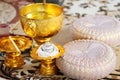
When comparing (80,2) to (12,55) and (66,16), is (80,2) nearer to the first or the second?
(66,16)

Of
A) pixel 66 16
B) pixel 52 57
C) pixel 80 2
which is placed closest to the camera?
pixel 52 57

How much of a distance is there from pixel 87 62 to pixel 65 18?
0.45 meters

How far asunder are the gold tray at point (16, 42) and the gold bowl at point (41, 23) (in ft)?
0.11

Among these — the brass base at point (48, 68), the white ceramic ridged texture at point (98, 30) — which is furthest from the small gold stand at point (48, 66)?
the white ceramic ridged texture at point (98, 30)

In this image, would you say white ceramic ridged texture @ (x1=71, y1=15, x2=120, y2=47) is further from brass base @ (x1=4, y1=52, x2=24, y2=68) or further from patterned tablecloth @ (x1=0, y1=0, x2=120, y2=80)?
brass base @ (x1=4, y1=52, x2=24, y2=68)

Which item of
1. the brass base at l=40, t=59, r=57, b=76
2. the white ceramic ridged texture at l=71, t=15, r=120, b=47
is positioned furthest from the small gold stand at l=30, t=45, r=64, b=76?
the white ceramic ridged texture at l=71, t=15, r=120, b=47

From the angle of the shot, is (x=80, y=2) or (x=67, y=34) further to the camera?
(x=80, y=2)

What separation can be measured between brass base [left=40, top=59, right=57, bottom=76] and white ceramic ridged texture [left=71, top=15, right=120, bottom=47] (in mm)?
159

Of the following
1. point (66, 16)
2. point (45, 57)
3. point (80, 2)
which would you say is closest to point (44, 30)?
point (45, 57)

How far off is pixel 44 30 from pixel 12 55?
0.42 feet

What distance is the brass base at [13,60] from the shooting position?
961mm

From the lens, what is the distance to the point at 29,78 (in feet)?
3.05

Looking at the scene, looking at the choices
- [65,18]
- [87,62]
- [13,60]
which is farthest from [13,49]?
[65,18]

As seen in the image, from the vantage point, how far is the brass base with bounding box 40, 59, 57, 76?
933 millimetres
